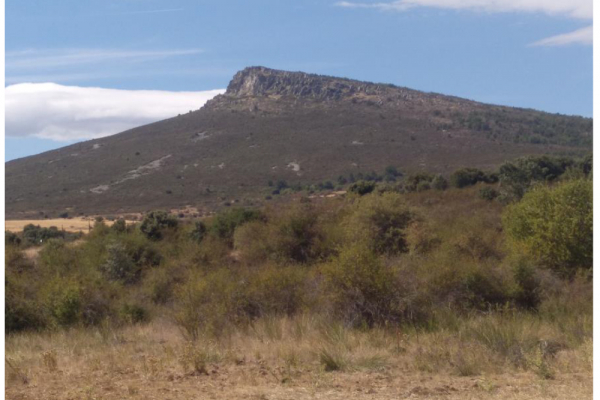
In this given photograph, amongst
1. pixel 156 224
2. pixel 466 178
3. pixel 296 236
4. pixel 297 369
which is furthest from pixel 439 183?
pixel 297 369

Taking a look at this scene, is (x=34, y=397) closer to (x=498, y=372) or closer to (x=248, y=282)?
(x=498, y=372)

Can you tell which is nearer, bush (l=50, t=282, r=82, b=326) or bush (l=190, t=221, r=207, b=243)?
bush (l=50, t=282, r=82, b=326)

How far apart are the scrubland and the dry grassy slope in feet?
108

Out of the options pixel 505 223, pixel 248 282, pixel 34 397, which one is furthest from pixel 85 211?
pixel 34 397

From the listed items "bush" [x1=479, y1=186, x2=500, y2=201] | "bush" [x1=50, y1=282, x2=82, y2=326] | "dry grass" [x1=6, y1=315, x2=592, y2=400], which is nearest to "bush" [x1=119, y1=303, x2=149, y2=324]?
"bush" [x1=50, y1=282, x2=82, y2=326]

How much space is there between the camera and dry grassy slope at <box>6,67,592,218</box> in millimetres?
67688

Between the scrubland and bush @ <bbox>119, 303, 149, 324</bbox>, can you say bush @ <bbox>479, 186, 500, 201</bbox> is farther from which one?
bush @ <bbox>119, 303, 149, 324</bbox>

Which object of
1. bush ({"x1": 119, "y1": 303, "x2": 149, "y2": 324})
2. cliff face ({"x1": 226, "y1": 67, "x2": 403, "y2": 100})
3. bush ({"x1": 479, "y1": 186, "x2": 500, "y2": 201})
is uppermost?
cliff face ({"x1": 226, "y1": 67, "x2": 403, "y2": 100})

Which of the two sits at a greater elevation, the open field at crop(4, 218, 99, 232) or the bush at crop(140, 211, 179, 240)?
the bush at crop(140, 211, 179, 240)

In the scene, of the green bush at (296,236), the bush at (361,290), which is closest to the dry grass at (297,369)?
the bush at (361,290)

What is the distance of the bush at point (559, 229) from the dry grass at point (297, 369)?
9373mm

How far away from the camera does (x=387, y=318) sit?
46.3ft

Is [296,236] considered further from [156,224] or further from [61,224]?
[61,224]

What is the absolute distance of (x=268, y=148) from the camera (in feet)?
261
